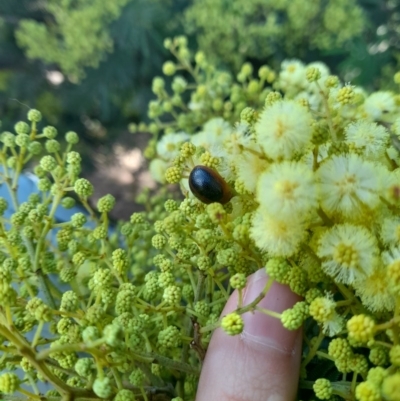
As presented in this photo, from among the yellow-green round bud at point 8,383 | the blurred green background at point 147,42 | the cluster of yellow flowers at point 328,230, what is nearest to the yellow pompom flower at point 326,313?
the cluster of yellow flowers at point 328,230

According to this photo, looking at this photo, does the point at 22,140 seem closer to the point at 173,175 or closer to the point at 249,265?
the point at 173,175

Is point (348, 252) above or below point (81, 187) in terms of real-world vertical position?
below

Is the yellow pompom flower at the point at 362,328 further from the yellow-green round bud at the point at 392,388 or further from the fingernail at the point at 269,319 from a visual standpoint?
the fingernail at the point at 269,319

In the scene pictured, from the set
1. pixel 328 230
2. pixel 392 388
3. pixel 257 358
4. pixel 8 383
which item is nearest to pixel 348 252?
pixel 328 230

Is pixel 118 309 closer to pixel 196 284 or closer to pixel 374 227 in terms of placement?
pixel 196 284

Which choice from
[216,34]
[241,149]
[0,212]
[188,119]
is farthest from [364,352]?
[216,34]

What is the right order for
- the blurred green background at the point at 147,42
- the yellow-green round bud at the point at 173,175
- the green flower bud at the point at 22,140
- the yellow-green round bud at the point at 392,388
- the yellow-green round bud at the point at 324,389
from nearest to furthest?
the yellow-green round bud at the point at 392,388, the yellow-green round bud at the point at 324,389, the yellow-green round bud at the point at 173,175, the green flower bud at the point at 22,140, the blurred green background at the point at 147,42

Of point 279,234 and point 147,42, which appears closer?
point 279,234

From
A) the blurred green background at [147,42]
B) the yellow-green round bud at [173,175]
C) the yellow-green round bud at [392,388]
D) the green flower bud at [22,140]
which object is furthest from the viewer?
the blurred green background at [147,42]
